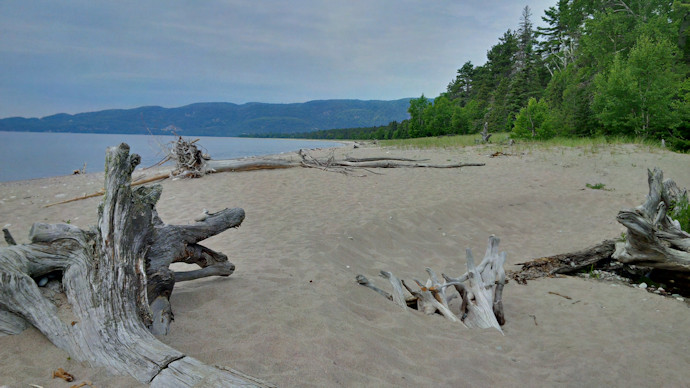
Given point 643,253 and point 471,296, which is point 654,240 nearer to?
point 643,253

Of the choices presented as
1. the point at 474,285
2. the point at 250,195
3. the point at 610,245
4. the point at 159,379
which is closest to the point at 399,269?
the point at 474,285

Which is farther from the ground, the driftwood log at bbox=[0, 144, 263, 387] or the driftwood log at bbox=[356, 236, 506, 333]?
the driftwood log at bbox=[0, 144, 263, 387]

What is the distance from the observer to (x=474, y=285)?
12.7 ft

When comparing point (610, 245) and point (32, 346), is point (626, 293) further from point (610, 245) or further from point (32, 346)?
point (32, 346)

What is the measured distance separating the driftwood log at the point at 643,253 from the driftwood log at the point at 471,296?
1235mm

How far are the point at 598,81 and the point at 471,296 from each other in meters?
22.0

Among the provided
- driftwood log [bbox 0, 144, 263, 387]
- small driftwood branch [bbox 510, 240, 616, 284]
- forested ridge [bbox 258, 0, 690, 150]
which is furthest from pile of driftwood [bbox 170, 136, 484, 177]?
forested ridge [bbox 258, 0, 690, 150]

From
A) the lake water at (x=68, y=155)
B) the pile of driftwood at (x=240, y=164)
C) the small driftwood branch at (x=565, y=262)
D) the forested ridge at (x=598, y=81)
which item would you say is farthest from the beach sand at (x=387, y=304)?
the forested ridge at (x=598, y=81)

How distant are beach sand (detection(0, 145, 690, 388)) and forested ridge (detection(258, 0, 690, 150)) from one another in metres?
12.2

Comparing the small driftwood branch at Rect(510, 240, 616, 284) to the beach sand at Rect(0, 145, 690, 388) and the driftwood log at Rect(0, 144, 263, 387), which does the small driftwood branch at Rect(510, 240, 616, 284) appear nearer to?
the beach sand at Rect(0, 145, 690, 388)

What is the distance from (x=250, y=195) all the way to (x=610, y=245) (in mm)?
7611

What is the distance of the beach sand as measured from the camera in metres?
2.44

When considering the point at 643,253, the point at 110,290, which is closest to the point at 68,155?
the point at 110,290

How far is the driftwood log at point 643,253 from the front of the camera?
4.54 metres
